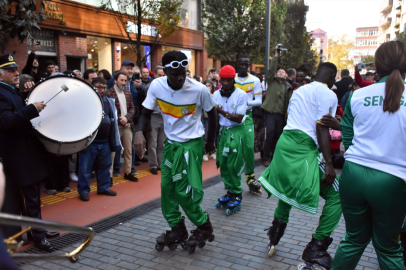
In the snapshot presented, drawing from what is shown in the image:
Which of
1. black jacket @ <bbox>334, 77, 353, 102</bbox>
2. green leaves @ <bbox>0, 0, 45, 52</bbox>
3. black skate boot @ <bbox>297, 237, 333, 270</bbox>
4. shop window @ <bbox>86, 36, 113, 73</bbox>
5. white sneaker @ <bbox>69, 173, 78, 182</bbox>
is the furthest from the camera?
shop window @ <bbox>86, 36, 113, 73</bbox>

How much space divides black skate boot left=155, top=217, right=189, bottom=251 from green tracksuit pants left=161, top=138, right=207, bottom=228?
70 millimetres

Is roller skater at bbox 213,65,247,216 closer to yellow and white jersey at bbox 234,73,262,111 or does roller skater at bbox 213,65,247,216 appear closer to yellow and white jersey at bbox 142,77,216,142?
yellow and white jersey at bbox 234,73,262,111

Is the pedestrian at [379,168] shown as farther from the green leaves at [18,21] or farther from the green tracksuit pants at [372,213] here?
the green leaves at [18,21]

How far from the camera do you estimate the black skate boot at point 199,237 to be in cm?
416

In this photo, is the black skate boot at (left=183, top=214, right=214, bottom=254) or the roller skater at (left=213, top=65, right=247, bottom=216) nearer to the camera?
the black skate boot at (left=183, top=214, right=214, bottom=254)

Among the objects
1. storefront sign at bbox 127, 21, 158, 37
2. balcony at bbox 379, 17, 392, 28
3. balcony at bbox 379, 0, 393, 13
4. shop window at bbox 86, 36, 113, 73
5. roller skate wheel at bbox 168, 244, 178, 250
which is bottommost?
roller skate wheel at bbox 168, 244, 178, 250

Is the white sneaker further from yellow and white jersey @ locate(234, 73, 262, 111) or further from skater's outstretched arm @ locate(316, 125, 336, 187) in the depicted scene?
skater's outstretched arm @ locate(316, 125, 336, 187)

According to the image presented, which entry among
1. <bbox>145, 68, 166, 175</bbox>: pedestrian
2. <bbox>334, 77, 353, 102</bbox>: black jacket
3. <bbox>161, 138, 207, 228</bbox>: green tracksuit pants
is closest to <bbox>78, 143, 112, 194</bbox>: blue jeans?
<bbox>145, 68, 166, 175</bbox>: pedestrian

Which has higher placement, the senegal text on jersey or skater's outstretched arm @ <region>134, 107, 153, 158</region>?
the senegal text on jersey

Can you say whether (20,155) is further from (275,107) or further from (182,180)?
(275,107)

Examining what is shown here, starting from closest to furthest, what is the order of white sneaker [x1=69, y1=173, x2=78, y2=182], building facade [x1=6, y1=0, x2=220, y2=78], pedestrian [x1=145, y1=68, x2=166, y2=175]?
white sneaker [x1=69, y1=173, x2=78, y2=182], pedestrian [x1=145, y1=68, x2=166, y2=175], building facade [x1=6, y1=0, x2=220, y2=78]

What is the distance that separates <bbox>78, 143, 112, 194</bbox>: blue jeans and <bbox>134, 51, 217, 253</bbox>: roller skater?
2270mm

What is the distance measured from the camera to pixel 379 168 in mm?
2672

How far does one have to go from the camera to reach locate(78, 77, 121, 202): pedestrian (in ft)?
20.3
